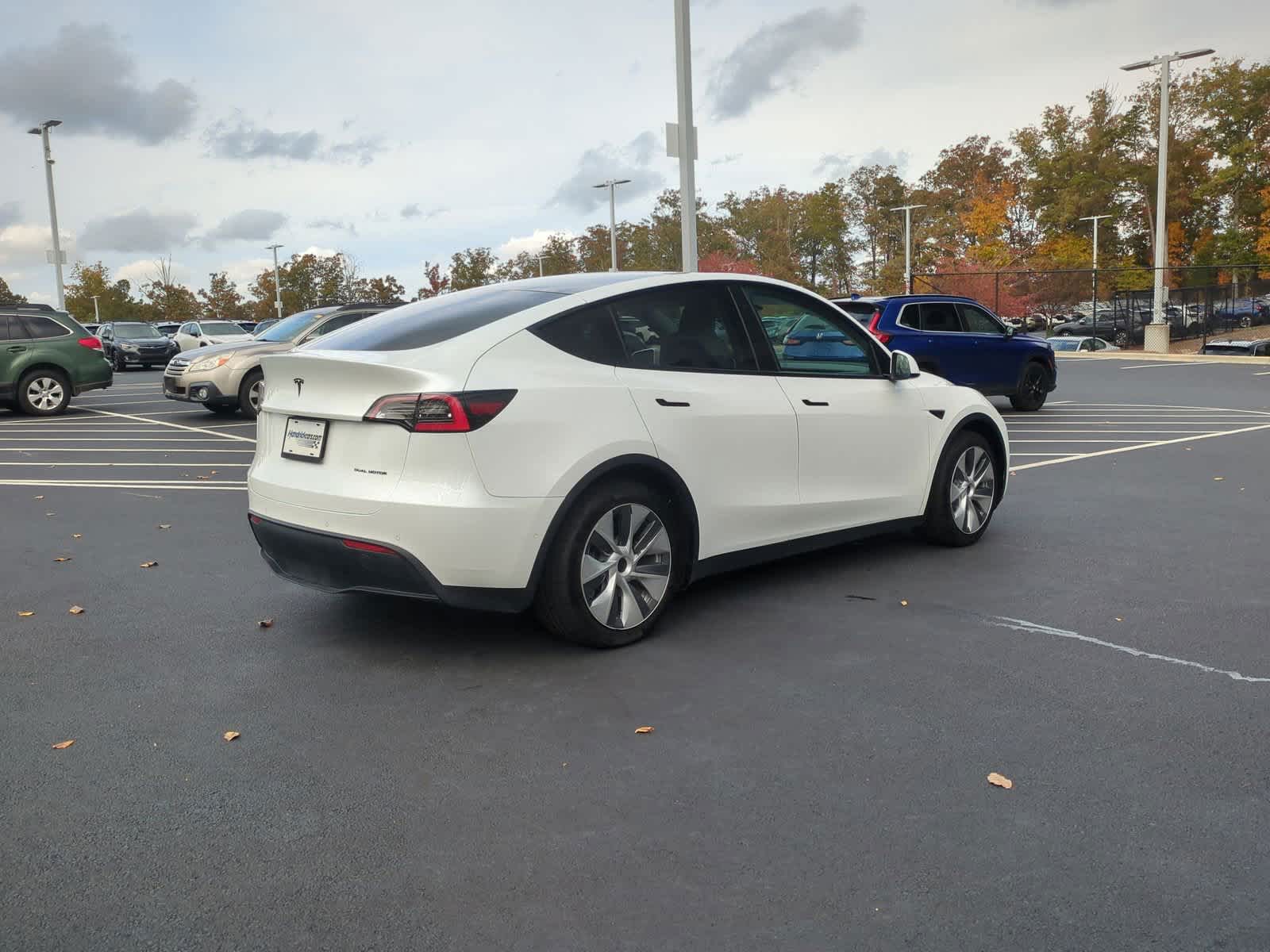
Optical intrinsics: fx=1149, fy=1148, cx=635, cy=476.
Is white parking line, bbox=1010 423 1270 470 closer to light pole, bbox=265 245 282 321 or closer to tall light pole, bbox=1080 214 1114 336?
tall light pole, bbox=1080 214 1114 336

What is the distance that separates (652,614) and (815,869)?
224 centimetres

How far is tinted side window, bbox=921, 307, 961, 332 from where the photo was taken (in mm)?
15020

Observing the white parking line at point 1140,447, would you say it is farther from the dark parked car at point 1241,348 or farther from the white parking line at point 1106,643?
the dark parked car at point 1241,348

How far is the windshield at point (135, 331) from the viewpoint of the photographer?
38906mm

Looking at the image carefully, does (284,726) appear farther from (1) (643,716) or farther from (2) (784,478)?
(2) (784,478)

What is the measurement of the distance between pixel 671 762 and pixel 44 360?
17909 mm

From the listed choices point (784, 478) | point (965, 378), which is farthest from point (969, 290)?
point (784, 478)

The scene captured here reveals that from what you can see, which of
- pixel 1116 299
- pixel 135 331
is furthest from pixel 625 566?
pixel 1116 299

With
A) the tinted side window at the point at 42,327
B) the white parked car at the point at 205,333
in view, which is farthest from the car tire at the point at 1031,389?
the white parked car at the point at 205,333

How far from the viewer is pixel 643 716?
4316mm

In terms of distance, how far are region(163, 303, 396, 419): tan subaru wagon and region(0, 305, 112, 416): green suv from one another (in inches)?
108

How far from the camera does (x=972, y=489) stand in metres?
7.20

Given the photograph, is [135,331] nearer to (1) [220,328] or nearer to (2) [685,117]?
(1) [220,328]

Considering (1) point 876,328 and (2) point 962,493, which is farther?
(1) point 876,328
